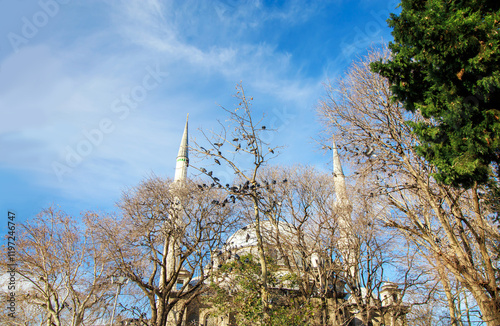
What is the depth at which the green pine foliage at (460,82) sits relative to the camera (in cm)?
625

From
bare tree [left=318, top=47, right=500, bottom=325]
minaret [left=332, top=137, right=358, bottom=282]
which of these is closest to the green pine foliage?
bare tree [left=318, top=47, right=500, bottom=325]

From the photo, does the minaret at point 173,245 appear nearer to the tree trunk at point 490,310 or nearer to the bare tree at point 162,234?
the bare tree at point 162,234

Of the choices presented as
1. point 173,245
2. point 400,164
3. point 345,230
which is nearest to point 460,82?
point 400,164

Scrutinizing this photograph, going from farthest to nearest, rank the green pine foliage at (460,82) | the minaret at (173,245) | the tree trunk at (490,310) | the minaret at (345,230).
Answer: the minaret at (173,245)
the minaret at (345,230)
the tree trunk at (490,310)
the green pine foliage at (460,82)

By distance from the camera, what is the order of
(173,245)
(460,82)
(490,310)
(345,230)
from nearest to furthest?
(460,82) → (490,310) → (345,230) → (173,245)

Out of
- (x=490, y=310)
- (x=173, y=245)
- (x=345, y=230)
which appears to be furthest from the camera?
(x=173, y=245)

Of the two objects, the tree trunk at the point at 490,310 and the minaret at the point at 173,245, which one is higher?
the minaret at the point at 173,245

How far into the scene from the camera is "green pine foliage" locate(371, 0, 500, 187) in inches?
246

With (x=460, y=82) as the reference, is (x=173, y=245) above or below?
below

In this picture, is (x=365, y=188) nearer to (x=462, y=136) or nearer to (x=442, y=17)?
(x=462, y=136)

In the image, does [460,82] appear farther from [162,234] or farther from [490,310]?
[162,234]

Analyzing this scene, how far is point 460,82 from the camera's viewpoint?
681cm

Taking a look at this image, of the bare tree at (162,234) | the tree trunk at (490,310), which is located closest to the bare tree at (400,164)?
the tree trunk at (490,310)

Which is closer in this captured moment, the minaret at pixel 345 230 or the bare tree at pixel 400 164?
the bare tree at pixel 400 164
